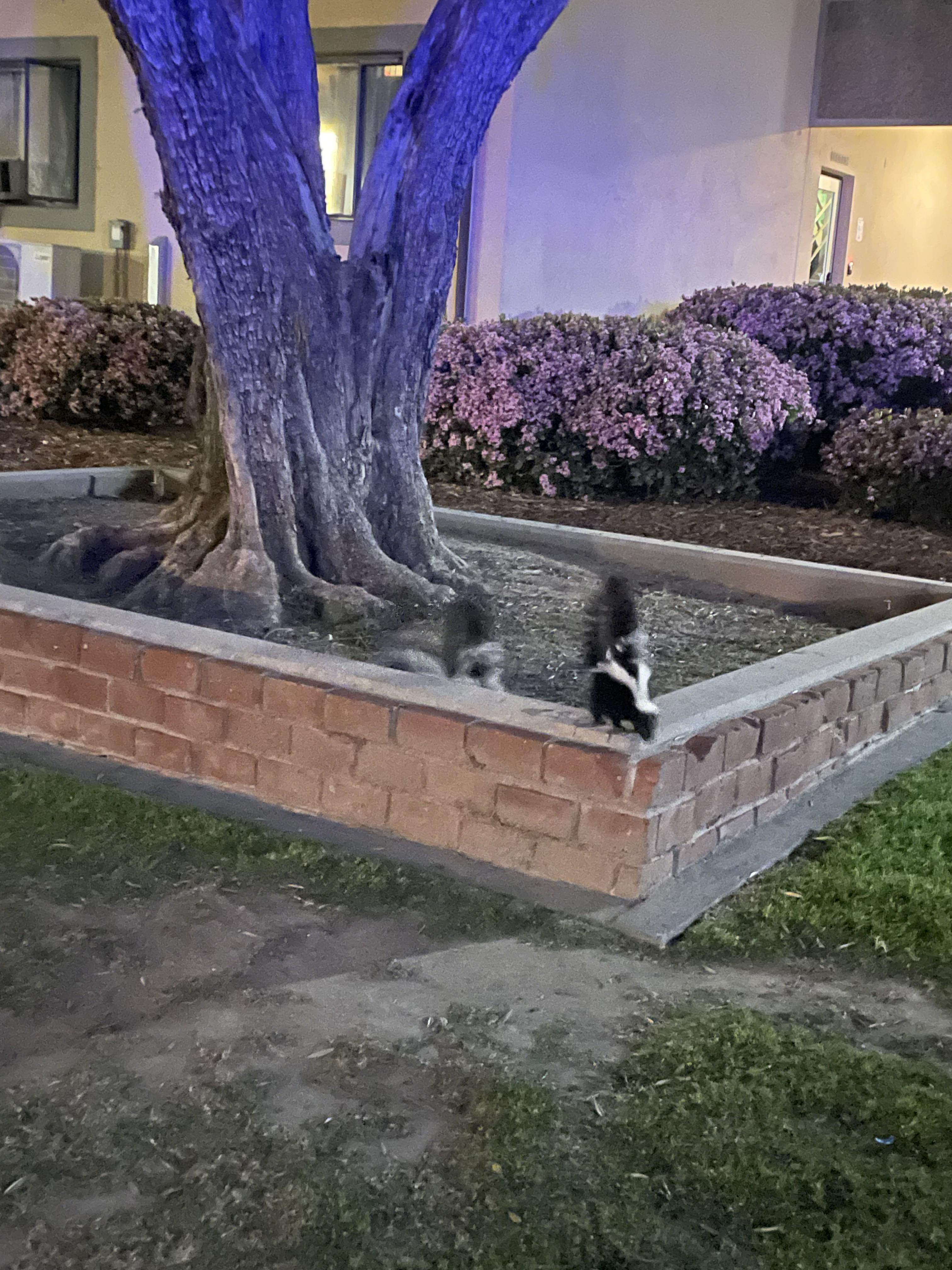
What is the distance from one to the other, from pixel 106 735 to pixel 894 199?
665 inches

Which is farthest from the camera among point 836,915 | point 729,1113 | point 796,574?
point 796,574

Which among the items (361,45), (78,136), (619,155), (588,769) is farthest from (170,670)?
(78,136)

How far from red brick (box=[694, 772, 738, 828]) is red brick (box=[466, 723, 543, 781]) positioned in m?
0.48

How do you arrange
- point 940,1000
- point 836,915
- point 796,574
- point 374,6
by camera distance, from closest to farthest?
point 940,1000 → point 836,915 → point 796,574 → point 374,6

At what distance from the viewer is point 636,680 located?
3738 mm

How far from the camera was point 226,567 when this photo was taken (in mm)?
5645

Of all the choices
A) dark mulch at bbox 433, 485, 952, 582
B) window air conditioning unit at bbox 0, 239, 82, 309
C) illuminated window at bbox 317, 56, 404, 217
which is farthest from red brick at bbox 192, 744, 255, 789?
window air conditioning unit at bbox 0, 239, 82, 309

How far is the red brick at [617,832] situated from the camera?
378 centimetres

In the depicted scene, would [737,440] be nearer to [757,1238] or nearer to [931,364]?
[931,364]

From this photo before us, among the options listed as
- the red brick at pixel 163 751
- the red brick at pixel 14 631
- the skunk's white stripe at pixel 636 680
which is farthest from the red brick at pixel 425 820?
the red brick at pixel 14 631

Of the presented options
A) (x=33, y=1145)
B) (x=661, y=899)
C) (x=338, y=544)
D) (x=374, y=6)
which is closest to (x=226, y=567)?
(x=338, y=544)

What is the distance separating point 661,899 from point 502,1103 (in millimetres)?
1147

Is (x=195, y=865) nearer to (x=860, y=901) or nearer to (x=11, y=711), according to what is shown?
(x=11, y=711)

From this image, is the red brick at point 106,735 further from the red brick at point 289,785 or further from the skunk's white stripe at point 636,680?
the skunk's white stripe at point 636,680
